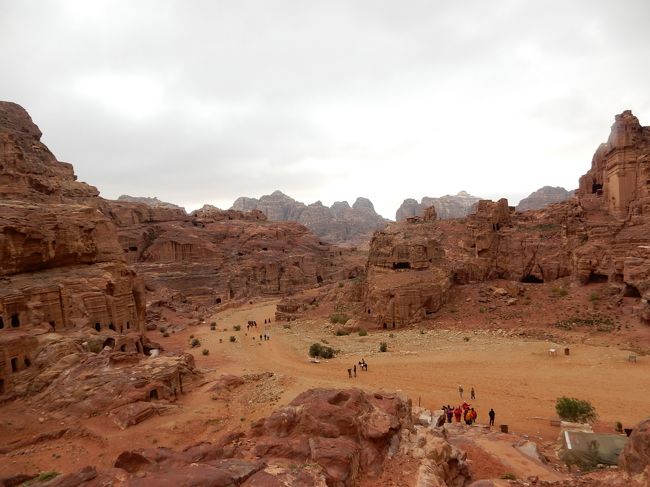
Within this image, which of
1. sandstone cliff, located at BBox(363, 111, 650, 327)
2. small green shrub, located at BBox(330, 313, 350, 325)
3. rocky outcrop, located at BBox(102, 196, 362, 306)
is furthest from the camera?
rocky outcrop, located at BBox(102, 196, 362, 306)

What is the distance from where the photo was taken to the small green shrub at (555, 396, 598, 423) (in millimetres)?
15703

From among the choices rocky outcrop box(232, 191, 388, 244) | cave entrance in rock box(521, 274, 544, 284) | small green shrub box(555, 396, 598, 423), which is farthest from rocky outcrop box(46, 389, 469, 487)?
rocky outcrop box(232, 191, 388, 244)

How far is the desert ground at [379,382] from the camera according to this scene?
44.4 ft

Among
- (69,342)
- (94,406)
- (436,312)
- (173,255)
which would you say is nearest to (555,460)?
(94,406)

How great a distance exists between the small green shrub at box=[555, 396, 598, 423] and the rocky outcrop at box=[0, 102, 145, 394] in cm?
2173

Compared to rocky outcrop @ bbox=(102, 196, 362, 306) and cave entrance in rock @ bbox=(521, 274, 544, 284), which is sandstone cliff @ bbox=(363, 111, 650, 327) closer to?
cave entrance in rock @ bbox=(521, 274, 544, 284)

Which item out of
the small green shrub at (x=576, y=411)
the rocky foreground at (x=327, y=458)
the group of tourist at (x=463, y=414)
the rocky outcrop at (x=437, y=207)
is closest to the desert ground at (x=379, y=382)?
the small green shrub at (x=576, y=411)

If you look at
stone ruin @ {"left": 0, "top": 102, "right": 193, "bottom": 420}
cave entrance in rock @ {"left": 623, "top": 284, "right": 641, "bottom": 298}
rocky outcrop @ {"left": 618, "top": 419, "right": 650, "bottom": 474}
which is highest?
stone ruin @ {"left": 0, "top": 102, "right": 193, "bottom": 420}

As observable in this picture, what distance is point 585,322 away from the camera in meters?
29.8

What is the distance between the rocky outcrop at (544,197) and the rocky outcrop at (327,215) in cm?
4637

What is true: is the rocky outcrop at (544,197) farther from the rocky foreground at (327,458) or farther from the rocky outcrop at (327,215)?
the rocky foreground at (327,458)

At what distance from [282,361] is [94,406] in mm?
13371

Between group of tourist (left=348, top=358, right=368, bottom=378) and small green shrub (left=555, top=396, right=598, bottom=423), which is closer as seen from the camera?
small green shrub (left=555, top=396, right=598, bottom=423)

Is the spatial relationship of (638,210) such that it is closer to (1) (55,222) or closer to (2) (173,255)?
(1) (55,222)
